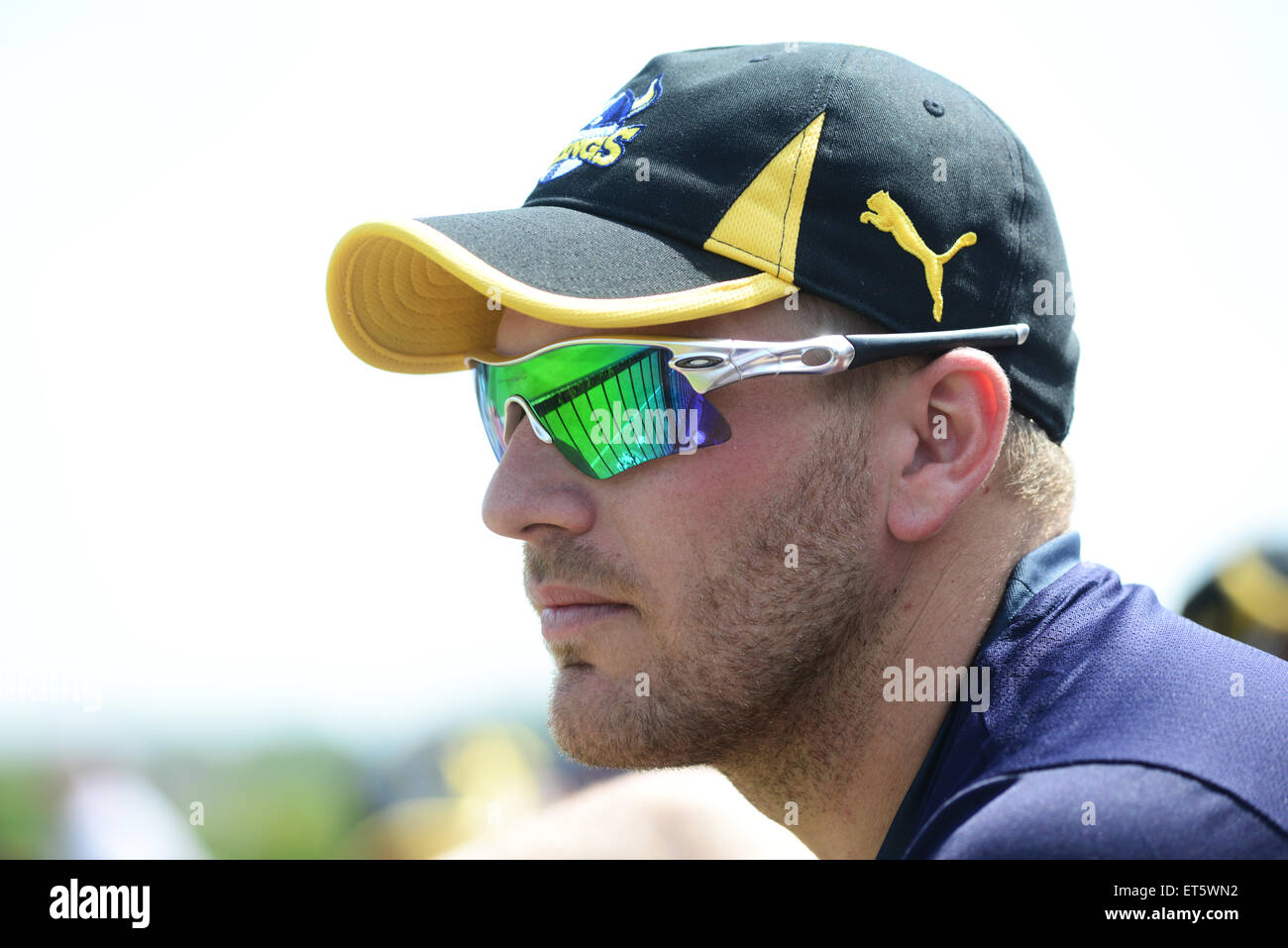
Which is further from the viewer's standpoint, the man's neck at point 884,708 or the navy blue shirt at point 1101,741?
the man's neck at point 884,708

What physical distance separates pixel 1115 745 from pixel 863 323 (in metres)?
0.94

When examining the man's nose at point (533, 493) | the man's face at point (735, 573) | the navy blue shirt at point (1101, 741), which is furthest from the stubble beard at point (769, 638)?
the navy blue shirt at point (1101, 741)

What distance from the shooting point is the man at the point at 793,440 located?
6.96 feet

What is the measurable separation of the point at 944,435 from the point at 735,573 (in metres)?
0.52

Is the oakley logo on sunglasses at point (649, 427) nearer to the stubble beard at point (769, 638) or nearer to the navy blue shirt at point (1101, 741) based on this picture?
the stubble beard at point (769, 638)

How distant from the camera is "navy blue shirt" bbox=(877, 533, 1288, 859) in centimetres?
153

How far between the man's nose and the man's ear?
652 mm

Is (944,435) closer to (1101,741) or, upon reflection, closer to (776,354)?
(776,354)

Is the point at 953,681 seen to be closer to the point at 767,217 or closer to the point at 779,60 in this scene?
the point at 767,217

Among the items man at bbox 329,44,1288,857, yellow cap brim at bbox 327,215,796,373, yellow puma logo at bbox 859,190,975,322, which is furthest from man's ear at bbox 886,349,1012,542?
yellow cap brim at bbox 327,215,796,373

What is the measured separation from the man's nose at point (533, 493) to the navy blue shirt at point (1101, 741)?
86cm

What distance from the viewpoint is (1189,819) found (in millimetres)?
1536
